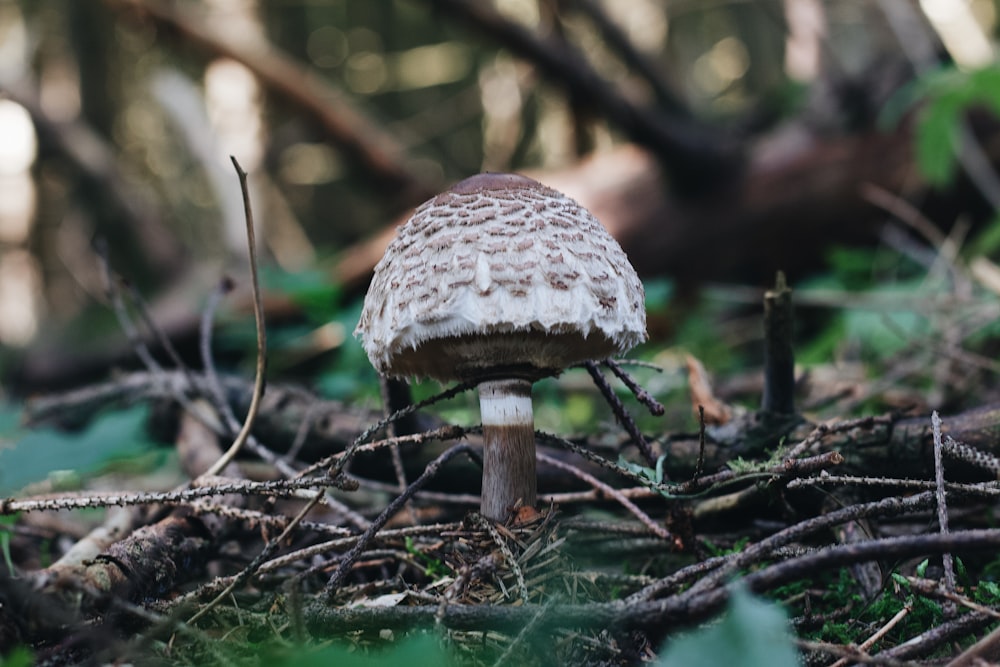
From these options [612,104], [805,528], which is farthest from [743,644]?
Result: [612,104]

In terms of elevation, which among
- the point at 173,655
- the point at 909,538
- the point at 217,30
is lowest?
the point at 173,655

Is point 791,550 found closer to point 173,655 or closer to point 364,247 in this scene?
point 173,655

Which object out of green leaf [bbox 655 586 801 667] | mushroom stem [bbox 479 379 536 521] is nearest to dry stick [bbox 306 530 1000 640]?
green leaf [bbox 655 586 801 667]

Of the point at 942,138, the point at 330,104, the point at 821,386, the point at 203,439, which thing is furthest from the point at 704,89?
the point at 203,439

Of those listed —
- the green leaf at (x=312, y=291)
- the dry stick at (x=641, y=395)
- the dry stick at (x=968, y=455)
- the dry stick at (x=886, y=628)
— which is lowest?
the dry stick at (x=886, y=628)

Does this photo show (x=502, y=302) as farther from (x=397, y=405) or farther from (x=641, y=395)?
(x=397, y=405)

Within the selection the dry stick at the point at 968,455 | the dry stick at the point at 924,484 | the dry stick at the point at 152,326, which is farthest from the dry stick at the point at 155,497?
the dry stick at the point at 968,455

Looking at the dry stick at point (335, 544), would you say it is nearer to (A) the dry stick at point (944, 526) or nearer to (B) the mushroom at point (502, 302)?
(B) the mushroom at point (502, 302)
